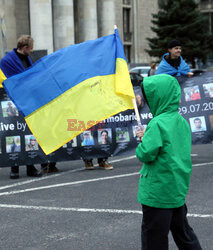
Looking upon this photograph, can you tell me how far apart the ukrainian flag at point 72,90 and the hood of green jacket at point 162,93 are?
7.81 feet

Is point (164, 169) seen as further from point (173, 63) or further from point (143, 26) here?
point (143, 26)

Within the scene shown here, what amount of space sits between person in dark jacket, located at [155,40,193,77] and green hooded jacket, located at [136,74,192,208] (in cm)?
525

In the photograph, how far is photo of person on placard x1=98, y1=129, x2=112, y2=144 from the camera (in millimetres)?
9039

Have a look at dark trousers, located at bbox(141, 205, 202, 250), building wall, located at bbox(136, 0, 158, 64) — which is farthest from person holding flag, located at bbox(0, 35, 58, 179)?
building wall, located at bbox(136, 0, 158, 64)

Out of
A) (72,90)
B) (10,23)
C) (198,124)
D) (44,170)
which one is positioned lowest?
(44,170)

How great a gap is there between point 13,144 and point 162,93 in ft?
18.4

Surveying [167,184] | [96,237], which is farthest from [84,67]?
[167,184]

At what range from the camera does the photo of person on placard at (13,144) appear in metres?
8.62

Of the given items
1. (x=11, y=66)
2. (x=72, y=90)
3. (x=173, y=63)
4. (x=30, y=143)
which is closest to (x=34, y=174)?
(x=30, y=143)

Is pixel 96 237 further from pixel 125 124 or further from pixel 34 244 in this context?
pixel 125 124

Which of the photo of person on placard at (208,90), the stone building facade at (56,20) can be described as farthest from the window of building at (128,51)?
the photo of person on placard at (208,90)

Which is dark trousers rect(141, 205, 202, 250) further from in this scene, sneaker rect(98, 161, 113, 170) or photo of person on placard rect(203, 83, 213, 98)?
photo of person on placard rect(203, 83, 213, 98)

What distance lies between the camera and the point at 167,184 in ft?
11.4

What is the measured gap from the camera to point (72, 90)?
630 centimetres
